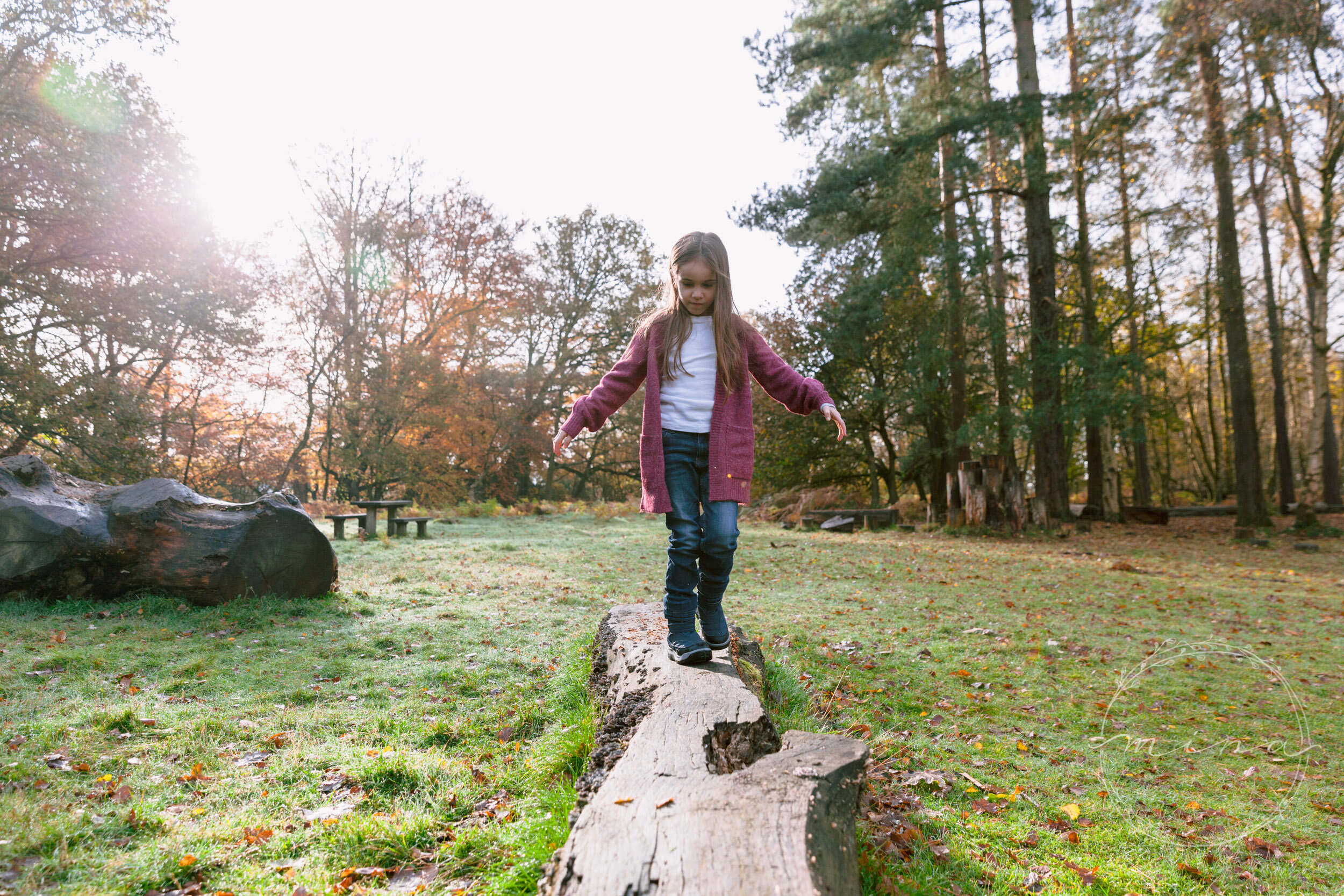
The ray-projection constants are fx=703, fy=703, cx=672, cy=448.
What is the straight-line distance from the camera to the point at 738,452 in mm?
3377

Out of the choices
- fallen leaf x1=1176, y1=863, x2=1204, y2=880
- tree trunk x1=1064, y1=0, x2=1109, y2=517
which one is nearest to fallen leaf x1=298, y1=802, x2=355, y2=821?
fallen leaf x1=1176, y1=863, x2=1204, y2=880

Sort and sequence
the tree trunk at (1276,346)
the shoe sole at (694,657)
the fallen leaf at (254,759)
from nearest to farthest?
1. the fallen leaf at (254,759)
2. the shoe sole at (694,657)
3. the tree trunk at (1276,346)

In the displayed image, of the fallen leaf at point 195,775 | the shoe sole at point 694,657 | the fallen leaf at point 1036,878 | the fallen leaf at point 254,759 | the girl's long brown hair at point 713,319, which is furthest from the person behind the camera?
the girl's long brown hair at point 713,319

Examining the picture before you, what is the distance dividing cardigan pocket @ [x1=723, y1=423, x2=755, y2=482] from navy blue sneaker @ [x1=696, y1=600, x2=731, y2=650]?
0.70 metres

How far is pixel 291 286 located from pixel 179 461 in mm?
7166

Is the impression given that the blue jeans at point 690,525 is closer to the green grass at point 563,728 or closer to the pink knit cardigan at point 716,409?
the pink knit cardigan at point 716,409

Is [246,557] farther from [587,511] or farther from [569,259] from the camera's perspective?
[569,259]

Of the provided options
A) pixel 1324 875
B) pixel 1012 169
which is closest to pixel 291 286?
pixel 1012 169

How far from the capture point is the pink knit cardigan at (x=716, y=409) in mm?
3328

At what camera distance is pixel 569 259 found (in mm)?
24656

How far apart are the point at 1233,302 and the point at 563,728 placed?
49.0 ft

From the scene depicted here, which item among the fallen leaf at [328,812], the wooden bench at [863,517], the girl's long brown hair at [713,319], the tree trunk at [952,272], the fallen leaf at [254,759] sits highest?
the tree trunk at [952,272]

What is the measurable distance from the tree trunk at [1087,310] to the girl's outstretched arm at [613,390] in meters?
10.4

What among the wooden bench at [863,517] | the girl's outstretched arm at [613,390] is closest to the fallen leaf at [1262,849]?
the girl's outstretched arm at [613,390]
